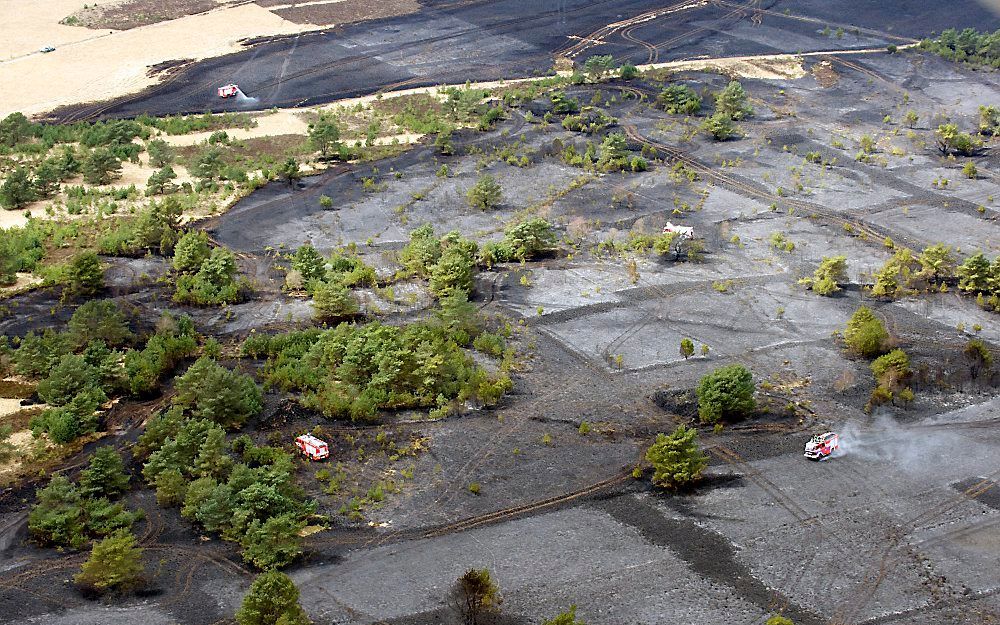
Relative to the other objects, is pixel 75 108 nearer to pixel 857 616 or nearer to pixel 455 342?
pixel 455 342

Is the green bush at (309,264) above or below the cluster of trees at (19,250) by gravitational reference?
below

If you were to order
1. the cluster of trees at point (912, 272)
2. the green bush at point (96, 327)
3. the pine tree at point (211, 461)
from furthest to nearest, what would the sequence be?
the cluster of trees at point (912, 272) → the green bush at point (96, 327) → the pine tree at point (211, 461)

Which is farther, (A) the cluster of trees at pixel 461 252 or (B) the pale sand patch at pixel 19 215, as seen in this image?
(B) the pale sand patch at pixel 19 215

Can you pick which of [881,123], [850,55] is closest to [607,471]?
[881,123]

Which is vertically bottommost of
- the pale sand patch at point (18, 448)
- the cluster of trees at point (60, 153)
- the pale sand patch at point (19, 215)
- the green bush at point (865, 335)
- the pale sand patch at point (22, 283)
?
the green bush at point (865, 335)

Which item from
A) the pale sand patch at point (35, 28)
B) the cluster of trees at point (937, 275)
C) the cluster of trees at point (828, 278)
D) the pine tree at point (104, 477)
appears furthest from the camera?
the pale sand patch at point (35, 28)

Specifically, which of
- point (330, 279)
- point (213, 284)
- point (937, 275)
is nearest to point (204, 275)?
point (213, 284)

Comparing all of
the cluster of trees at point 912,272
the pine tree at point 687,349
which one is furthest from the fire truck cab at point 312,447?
the cluster of trees at point 912,272

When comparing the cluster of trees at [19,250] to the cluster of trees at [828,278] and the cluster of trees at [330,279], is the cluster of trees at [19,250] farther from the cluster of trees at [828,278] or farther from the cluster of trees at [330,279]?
the cluster of trees at [828,278]
